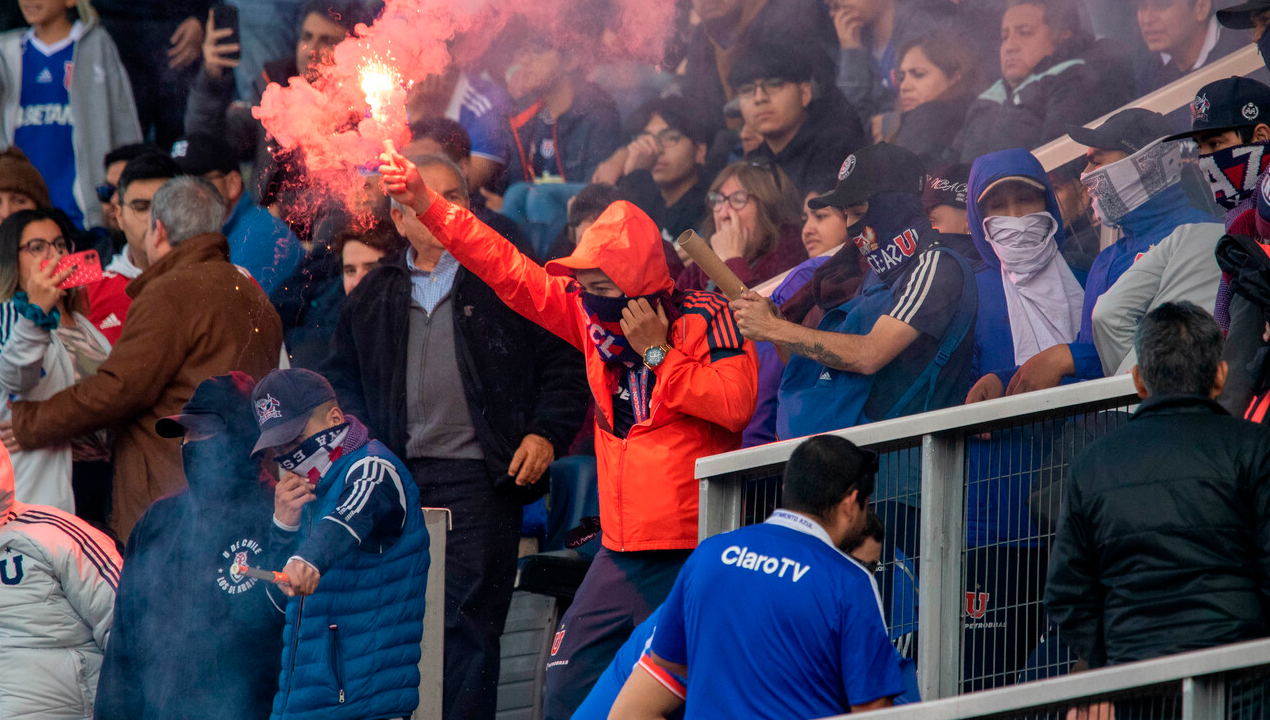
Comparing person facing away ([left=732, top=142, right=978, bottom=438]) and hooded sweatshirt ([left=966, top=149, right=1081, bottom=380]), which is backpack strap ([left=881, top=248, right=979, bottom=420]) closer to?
person facing away ([left=732, top=142, right=978, bottom=438])

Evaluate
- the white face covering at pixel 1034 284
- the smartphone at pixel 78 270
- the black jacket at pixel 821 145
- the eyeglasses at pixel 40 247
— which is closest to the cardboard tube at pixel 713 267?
the white face covering at pixel 1034 284

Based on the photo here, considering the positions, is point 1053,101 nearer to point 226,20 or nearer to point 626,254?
point 626,254

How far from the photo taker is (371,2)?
6.87 m

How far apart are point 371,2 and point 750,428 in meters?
3.12

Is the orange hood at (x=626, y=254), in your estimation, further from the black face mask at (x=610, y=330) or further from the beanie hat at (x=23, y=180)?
the beanie hat at (x=23, y=180)

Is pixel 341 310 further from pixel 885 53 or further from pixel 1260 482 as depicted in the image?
pixel 1260 482

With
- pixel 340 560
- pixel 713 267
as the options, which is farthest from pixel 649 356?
pixel 340 560

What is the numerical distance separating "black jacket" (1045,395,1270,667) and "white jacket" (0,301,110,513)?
14.0 feet

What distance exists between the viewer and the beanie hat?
700 cm

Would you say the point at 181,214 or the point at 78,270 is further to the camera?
the point at 78,270

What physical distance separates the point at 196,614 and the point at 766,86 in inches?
124

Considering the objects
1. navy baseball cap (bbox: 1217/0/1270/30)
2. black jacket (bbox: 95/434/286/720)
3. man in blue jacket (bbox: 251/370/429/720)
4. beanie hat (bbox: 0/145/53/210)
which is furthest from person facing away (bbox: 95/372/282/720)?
navy baseball cap (bbox: 1217/0/1270/30)

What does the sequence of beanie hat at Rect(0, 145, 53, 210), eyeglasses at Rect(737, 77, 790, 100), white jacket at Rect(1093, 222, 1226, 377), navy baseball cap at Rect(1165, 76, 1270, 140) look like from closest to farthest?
navy baseball cap at Rect(1165, 76, 1270, 140), white jacket at Rect(1093, 222, 1226, 377), eyeglasses at Rect(737, 77, 790, 100), beanie hat at Rect(0, 145, 53, 210)

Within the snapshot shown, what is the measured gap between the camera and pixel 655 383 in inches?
181
